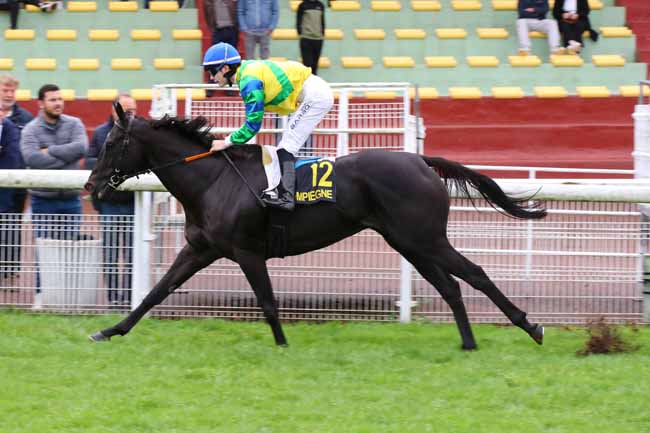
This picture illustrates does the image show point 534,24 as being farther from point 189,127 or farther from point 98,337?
point 98,337

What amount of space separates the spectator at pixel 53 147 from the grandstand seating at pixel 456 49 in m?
6.67

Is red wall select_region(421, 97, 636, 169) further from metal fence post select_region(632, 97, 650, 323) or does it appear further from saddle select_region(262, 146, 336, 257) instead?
saddle select_region(262, 146, 336, 257)

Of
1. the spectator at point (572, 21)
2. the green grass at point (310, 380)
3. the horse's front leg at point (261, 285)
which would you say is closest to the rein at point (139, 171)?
the horse's front leg at point (261, 285)

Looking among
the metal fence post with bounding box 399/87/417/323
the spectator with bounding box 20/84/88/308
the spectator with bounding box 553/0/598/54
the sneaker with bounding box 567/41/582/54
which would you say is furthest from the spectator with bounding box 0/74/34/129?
the sneaker with bounding box 567/41/582/54

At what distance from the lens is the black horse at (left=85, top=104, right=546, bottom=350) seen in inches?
265

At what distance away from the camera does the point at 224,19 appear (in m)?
13.5

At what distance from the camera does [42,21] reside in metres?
15.5

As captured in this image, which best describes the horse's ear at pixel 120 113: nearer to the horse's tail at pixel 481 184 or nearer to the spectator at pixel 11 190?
the spectator at pixel 11 190

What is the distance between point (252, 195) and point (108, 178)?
0.94m

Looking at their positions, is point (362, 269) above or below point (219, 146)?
below

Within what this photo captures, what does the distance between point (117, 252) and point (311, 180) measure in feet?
5.67

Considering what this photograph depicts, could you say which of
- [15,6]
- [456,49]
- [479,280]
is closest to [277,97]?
[479,280]

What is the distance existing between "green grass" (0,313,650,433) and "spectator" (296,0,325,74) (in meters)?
6.68

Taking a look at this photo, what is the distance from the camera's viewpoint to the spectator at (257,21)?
1341 centimetres
